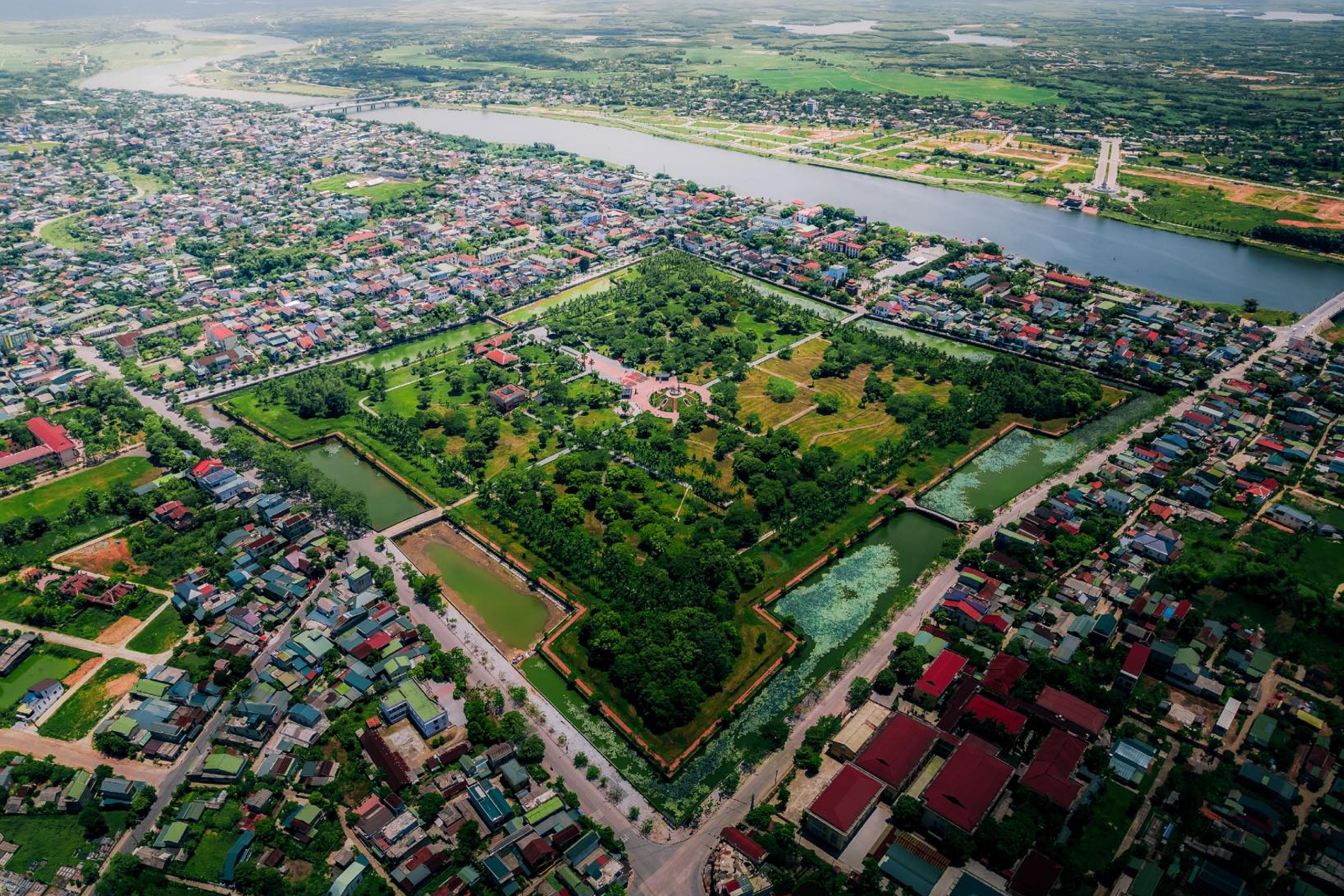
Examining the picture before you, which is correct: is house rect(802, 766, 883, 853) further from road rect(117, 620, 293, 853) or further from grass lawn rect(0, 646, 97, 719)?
grass lawn rect(0, 646, 97, 719)

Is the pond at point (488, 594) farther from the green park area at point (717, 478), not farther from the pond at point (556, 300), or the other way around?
the pond at point (556, 300)

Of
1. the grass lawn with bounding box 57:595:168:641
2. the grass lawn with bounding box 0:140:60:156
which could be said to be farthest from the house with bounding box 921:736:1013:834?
the grass lawn with bounding box 0:140:60:156

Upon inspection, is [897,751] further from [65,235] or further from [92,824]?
[65,235]

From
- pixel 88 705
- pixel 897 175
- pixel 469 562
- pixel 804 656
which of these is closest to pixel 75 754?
pixel 88 705

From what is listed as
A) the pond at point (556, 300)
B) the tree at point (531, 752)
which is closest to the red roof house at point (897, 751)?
the tree at point (531, 752)

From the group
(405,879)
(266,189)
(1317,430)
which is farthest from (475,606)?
(266,189)

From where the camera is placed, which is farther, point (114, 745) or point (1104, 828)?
point (114, 745)
